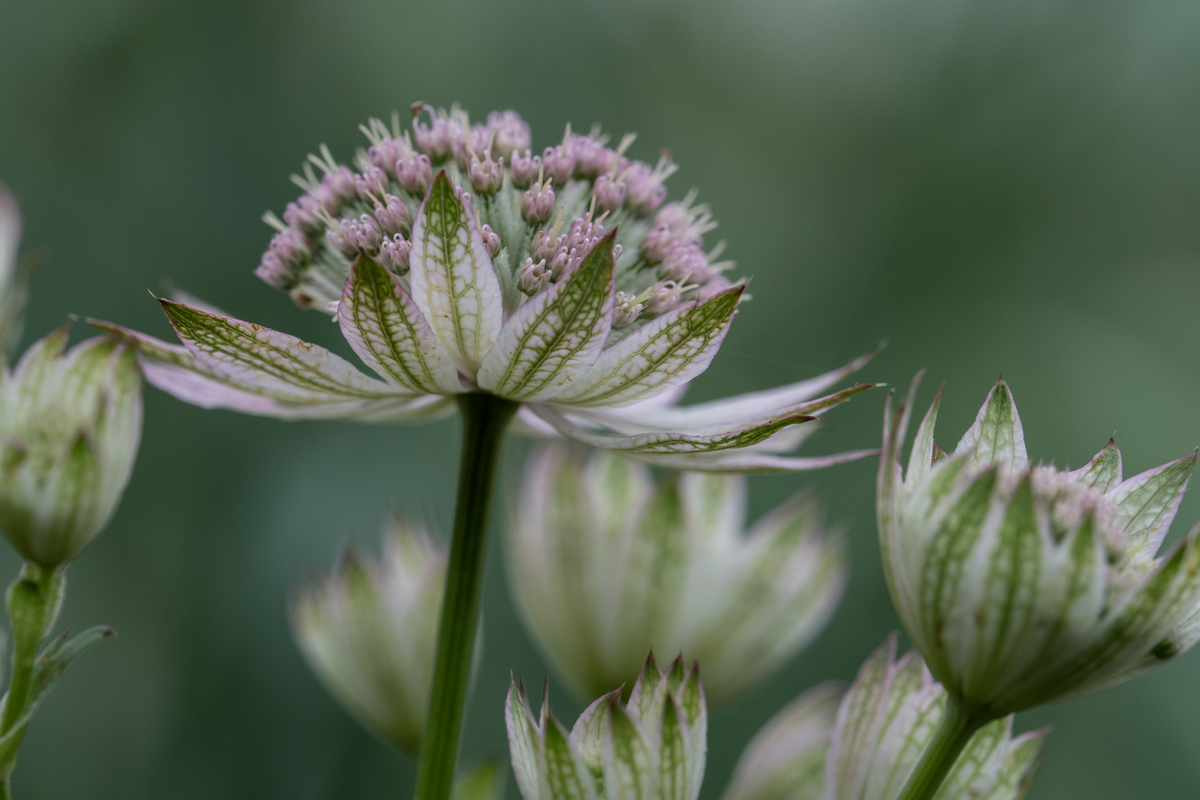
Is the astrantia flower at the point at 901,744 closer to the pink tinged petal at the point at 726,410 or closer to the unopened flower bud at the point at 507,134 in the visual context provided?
the pink tinged petal at the point at 726,410

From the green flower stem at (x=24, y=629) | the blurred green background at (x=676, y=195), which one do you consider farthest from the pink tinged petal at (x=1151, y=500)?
the blurred green background at (x=676, y=195)

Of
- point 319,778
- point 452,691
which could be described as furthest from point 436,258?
point 319,778

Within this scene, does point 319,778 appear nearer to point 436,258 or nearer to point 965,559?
point 436,258

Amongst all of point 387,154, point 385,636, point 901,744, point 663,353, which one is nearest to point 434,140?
point 387,154

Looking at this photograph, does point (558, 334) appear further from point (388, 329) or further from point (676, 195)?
point (676, 195)

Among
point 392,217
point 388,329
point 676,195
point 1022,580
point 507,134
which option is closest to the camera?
point 1022,580

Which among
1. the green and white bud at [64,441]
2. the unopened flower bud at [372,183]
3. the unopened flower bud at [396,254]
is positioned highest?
the unopened flower bud at [372,183]

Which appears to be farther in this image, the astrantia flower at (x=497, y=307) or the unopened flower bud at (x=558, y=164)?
the unopened flower bud at (x=558, y=164)

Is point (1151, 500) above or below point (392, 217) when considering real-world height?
below
